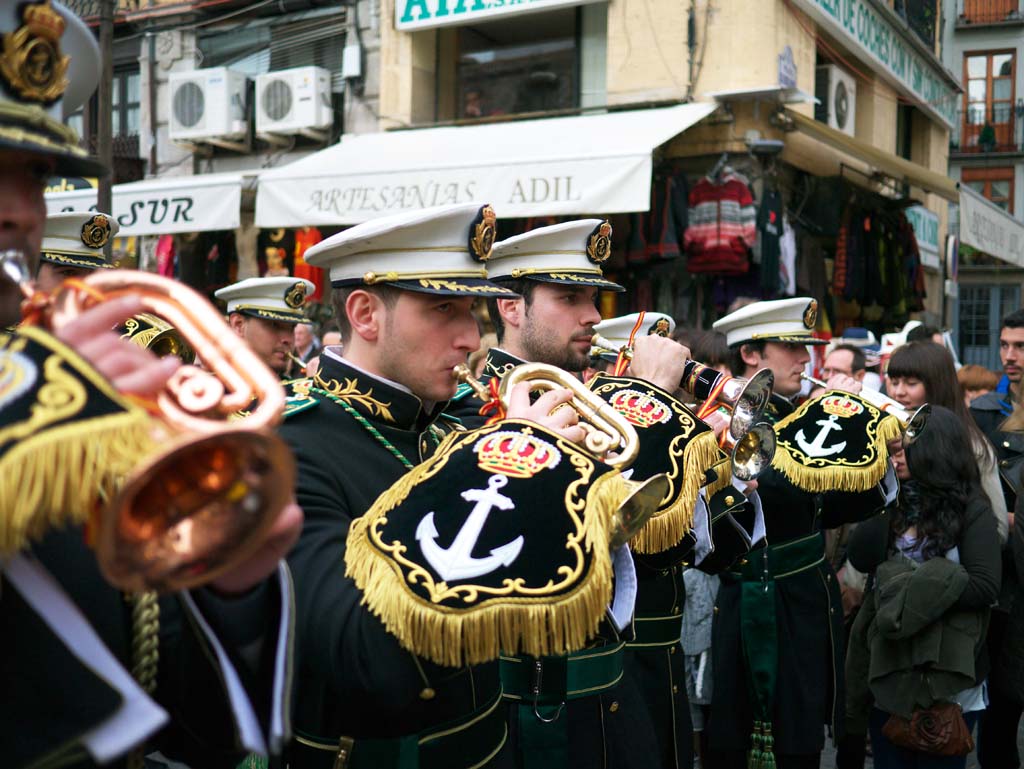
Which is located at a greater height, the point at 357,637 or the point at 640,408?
the point at 640,408

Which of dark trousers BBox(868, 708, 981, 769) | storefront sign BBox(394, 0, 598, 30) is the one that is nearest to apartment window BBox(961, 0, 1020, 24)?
storefront sign BBox(394, 0, 598, 30)

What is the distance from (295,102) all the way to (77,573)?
39.9 ft

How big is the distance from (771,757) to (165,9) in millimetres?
12847

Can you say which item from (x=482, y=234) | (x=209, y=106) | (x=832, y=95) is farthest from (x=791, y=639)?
(x=209, y=106)

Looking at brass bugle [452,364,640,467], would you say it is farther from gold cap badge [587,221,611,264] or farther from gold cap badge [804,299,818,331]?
gold cap badge [804,299,818,331]

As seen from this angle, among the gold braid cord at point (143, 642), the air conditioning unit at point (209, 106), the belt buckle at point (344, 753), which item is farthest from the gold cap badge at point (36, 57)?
the air conditioning unit at point (209, 106)

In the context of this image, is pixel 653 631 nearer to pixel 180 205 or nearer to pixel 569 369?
pixel 569 369

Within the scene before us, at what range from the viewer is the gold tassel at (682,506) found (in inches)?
122

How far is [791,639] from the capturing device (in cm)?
475

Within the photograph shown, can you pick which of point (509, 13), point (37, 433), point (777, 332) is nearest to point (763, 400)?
point (777, 332)

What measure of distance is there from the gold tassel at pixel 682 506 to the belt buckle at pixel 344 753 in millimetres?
1122

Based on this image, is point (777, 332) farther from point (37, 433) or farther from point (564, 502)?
point (37, 433)

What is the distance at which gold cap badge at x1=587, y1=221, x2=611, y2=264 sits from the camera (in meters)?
3.92

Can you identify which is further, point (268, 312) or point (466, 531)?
point (268, 312)
